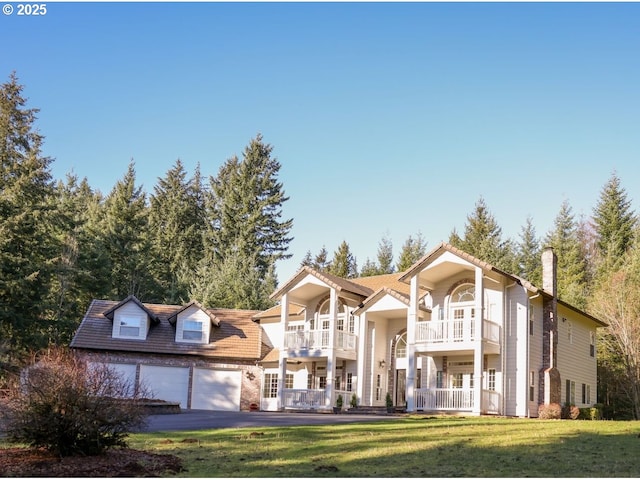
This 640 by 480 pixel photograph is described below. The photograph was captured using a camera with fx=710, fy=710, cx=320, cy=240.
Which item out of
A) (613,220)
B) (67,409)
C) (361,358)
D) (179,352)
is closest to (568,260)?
(613,220)

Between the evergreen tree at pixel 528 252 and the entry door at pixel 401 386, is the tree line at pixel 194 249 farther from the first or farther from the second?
the entry door at pixel 401 386

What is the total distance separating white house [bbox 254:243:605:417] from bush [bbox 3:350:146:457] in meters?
18.0

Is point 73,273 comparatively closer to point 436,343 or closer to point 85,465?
point 436,343

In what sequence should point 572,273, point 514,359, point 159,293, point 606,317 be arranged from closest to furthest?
point 514,359, point 606,317, point 572,273, point 159,293

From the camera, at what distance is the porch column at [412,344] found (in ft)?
97.6

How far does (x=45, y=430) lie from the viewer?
12844 millimetres

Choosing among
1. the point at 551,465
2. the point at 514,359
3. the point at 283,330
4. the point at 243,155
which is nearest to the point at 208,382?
the point at 283,330

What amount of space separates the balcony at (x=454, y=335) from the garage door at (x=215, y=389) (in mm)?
10801

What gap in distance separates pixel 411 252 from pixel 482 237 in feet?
20.2

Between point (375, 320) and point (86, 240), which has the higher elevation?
point (86, 240)

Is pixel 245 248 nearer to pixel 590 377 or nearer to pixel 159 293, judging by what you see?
pixel 159 293

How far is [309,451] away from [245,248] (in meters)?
46.0

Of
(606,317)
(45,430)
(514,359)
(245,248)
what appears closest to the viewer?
(45,430)

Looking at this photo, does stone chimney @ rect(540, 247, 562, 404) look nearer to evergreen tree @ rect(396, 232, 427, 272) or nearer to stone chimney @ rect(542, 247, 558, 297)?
stone chimney @ rect(542, 247, 558, 297)
